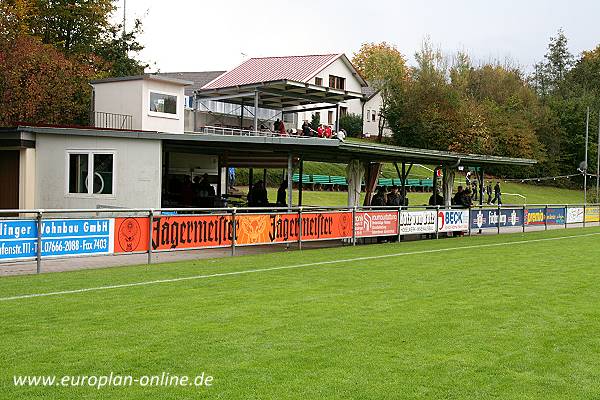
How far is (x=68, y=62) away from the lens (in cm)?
3888

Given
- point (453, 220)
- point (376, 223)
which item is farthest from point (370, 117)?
point (376, 223)

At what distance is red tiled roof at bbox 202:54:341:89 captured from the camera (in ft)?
118

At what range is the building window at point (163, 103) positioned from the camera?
27109mm

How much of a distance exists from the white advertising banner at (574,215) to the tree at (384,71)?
3573 centimetres

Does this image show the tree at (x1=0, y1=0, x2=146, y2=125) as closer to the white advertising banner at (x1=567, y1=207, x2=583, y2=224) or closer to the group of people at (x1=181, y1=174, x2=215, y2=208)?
the group of people at (x1=181, y1=174, x2=215, y2=208)

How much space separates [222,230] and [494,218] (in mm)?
16116

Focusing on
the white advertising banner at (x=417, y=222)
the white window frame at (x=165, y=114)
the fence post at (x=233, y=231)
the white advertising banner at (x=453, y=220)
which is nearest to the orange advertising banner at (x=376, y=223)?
the white advertising banner at (x=417, y=222)

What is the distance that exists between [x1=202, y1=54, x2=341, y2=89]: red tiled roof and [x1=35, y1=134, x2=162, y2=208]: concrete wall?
13240mm

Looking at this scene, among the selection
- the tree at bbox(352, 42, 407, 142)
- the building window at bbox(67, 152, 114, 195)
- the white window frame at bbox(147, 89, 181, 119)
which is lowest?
the building window at bbox(67, 152, 114, 195)

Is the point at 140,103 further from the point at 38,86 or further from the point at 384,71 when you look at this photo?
the point at 384,71

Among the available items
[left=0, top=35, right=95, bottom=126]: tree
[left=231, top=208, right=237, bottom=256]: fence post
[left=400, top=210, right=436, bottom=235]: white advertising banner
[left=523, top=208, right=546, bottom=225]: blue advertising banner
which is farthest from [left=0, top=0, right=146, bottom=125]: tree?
[left=523, top=208, right=546, bottom=225]: blue advertising banner

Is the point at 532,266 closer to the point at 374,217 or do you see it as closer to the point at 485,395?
the point at 374,217

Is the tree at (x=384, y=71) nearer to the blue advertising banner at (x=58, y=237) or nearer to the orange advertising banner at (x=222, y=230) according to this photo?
the orange advertising banner at (x=222, y=230)

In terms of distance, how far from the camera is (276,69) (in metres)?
39.3
